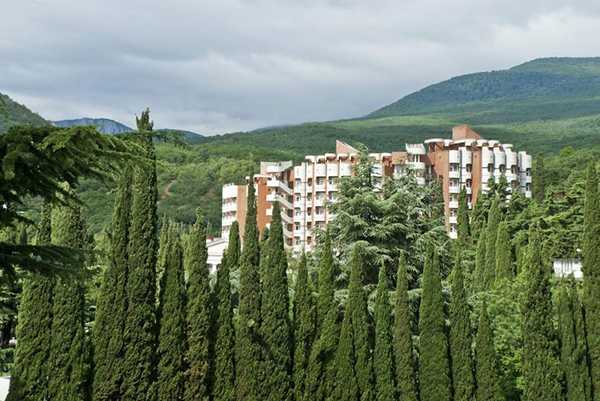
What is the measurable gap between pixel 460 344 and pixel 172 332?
8.45 meters

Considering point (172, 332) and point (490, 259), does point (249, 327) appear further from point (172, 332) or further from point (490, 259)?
point (490, 259)

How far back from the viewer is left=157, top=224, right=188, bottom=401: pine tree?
66.3 ft

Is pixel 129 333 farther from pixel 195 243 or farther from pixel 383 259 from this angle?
pixel 383 259

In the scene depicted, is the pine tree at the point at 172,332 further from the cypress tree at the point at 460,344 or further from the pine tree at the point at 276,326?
the cypress tree at the point at 460,344

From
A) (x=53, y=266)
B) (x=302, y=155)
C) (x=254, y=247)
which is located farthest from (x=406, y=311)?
(x=302, y=155)

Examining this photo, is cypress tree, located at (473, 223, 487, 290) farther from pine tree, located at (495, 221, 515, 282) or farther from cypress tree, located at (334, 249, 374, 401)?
cypress tree, located at (334, 249, 374, 401)

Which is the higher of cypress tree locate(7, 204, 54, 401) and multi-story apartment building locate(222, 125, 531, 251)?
multi-story apartment building locate(222, 125, 531, 251)

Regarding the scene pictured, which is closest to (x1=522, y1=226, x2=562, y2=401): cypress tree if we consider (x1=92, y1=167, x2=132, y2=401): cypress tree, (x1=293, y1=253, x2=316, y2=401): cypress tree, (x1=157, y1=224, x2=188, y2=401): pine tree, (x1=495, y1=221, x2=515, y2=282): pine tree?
(x1=293, y1=253, x2=316, y2=401): cypress tree

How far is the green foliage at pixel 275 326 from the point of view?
72.8 ft

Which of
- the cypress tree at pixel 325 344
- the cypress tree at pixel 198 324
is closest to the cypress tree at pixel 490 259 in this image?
the cypress tree at pixel 325 344

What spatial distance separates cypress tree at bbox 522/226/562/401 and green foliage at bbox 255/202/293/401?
6.92 metres

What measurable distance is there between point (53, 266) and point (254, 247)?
17.5m

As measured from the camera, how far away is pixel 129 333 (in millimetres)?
19688

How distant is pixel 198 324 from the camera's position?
70.3 feet
